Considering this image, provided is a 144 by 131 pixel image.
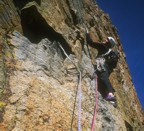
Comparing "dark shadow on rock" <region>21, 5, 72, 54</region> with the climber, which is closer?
"dark shadow on rock" <region>21, 5, 72, 54</region>

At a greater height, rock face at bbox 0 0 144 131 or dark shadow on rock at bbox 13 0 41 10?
dark shadow on rock at bbox 13 0 41 10

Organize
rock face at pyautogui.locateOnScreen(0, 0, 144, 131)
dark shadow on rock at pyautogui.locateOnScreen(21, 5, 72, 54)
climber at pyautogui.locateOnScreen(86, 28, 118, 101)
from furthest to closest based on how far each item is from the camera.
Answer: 1. climber at pyautogui.locateOnScreen(86, 28, 118, 101)
2. dark shadow on rock at pyautogui.locateOnScreen(21, 5, 72, 54)
3. rock face at pyautogui.locateOnScreen(0, 0, 144, 131)

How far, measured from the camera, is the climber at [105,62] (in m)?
8.72

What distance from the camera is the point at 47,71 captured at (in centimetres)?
630

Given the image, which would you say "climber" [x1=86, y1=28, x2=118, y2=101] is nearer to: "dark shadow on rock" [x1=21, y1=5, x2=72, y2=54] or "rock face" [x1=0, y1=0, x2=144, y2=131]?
"rock face" [x1=0, y1=0, x2=144, y2=131]

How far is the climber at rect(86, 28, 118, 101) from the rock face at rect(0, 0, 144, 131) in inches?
12.1

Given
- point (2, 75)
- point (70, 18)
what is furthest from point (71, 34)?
point (2, 75)

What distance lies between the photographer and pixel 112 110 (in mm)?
8531

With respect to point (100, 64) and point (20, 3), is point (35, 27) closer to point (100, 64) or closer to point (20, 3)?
point (20, 3)

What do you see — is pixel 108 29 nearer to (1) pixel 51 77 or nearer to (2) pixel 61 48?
(2) pixel 61 48

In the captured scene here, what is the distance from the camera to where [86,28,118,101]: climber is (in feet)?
28.6

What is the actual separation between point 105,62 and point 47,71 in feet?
12.0

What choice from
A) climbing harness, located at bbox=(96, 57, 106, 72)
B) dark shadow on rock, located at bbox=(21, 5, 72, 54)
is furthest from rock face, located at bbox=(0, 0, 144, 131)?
climbing harness, located at bbox=(96, 57, 106, 72)

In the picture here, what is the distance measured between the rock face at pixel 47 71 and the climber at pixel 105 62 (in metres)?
0.31
